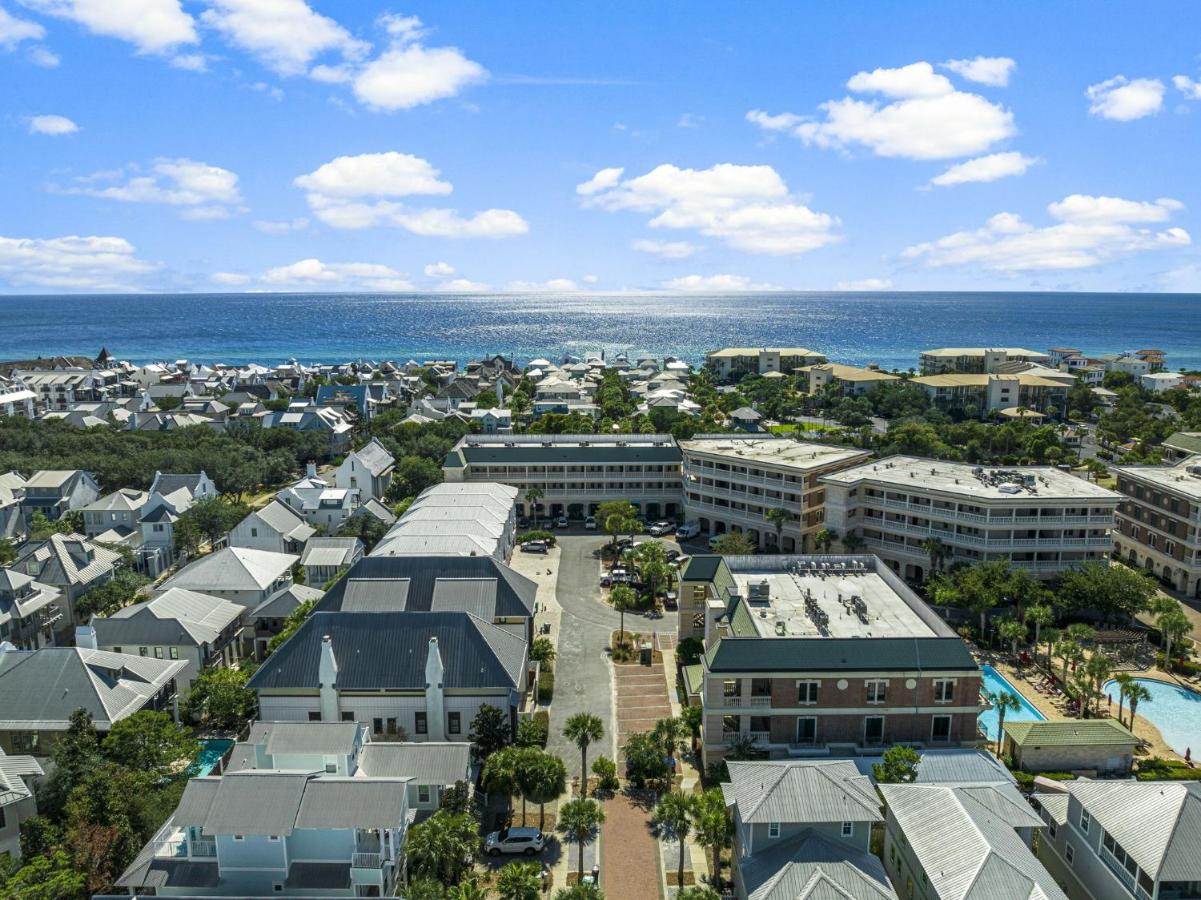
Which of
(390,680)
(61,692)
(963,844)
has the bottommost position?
(61,692)

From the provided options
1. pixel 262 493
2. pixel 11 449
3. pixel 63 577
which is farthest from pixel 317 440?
pixel 63 577

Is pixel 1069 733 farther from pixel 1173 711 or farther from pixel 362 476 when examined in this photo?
pixel 362 476

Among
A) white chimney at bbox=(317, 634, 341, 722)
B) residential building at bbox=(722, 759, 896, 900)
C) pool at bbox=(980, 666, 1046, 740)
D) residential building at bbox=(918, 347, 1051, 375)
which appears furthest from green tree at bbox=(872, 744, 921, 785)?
residential building at bbox=(918, 347, 1051, 375)

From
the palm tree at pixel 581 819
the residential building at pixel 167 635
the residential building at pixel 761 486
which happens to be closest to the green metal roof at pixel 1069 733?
the palm tree at pixel 581 819

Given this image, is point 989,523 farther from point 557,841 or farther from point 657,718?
point 557,841

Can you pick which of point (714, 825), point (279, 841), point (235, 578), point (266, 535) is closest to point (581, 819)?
point (714, 825)

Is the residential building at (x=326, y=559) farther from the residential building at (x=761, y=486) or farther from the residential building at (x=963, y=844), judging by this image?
the residential building at (x=963, y=844)

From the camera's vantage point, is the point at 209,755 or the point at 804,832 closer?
the point at 804,832
